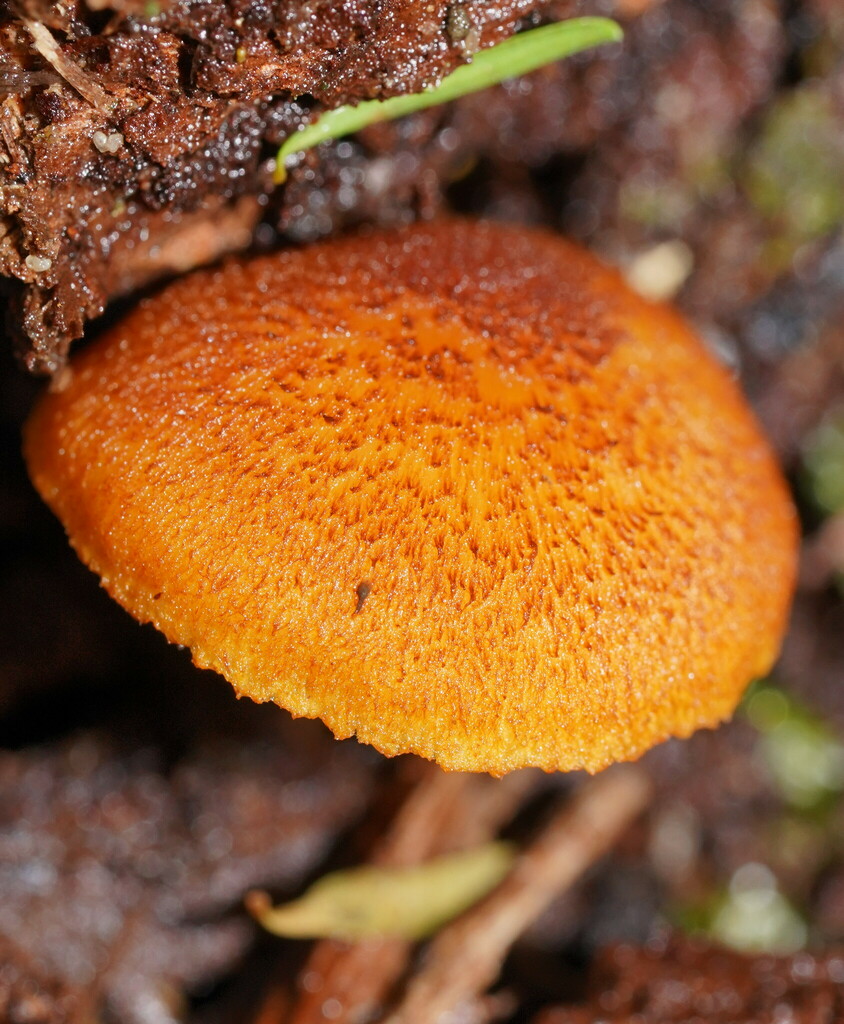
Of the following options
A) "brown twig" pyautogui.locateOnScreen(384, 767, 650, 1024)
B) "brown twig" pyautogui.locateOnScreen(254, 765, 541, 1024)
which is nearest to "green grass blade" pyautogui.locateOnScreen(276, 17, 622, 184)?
"brown twig" pyautogui.locateOnScreen(254, 765, 541, 1024)

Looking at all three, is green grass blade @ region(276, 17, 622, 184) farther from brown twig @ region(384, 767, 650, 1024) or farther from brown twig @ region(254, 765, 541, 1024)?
brown twig @ region(384, 767, 650, 1024)

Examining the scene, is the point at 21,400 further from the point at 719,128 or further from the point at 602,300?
the point at 719,128

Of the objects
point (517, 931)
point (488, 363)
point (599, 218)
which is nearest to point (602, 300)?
point (488, 363)

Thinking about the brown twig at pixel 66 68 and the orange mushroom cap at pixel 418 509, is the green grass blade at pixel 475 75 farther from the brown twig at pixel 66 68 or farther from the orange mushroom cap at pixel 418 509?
the brown twig at pixel 66 68

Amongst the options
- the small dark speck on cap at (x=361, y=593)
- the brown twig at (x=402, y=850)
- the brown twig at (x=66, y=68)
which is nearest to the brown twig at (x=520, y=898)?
the brown twig at (x=402, y=850)

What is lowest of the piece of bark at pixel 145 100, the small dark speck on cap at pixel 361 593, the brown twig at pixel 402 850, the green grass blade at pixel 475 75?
the brown twig at pixel 402 850

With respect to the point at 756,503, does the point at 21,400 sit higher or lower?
higher

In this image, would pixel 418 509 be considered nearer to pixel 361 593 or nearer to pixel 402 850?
pixel 361 593
